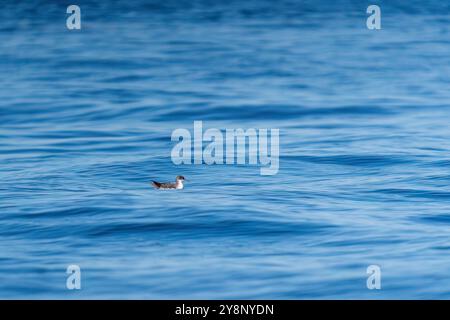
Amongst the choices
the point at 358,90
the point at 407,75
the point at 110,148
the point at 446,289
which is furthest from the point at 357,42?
the point at 446,289

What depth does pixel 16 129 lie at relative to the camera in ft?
70.6

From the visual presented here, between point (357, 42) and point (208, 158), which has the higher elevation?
point (357, 42)

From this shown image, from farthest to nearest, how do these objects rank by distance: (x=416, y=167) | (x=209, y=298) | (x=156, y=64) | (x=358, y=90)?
(x=156, y=64), (x=358, y=90), (x=416, y=167), (x=209, y=298)

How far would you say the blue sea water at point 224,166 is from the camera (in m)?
11.3

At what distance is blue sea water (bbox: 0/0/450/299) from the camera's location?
11.3 metres

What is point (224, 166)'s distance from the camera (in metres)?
16.9

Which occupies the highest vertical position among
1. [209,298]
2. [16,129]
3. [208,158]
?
[16,129]

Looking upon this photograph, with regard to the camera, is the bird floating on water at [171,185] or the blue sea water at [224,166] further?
the bird floating on water at [171,185]

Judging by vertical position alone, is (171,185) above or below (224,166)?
below

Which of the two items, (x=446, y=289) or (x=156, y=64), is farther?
(x=156, y=64)

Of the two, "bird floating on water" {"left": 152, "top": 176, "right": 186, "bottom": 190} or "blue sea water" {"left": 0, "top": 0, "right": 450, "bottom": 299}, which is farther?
"bird floating on water" {"left": 152, "top": 176, "right": 186, "bottom": 190}

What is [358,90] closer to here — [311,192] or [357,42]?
[357,42]

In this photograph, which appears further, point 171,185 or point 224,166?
point 224,166

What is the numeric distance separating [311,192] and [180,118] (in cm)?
775
